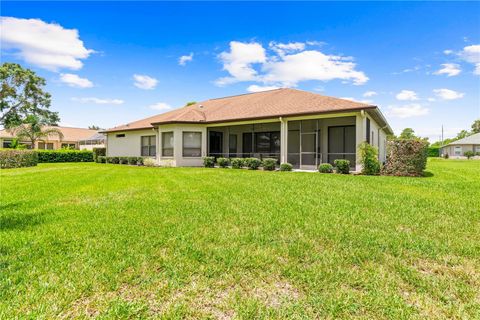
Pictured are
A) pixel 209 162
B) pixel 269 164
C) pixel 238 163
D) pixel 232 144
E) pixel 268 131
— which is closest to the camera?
pixel 269 164

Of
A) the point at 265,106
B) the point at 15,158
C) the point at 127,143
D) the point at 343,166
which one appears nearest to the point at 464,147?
the point at 265,106

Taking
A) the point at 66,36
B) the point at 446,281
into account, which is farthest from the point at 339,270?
the point at 66,36

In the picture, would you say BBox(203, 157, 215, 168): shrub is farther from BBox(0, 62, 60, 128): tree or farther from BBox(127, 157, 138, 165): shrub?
BBox(0, 62, 60, 128): tree

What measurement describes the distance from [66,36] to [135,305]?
18.2m

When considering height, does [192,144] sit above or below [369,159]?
above

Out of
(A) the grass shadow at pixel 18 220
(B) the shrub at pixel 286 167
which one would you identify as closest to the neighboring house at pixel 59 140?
(B) the shrub at pixel 286 167

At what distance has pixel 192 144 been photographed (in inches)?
758

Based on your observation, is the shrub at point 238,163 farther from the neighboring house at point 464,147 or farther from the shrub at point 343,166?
the neighboring house at point 464,147

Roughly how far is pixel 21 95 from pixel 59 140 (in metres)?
14.8

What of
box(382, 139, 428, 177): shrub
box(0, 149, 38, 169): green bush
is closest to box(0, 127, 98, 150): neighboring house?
box(0, 149, 38, 169): green bush

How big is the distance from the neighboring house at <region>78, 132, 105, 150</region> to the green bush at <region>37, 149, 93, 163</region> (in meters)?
14.6

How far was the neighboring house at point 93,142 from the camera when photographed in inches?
1759

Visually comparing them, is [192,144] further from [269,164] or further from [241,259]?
[241,259]

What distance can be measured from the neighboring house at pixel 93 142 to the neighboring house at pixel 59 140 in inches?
60.3
